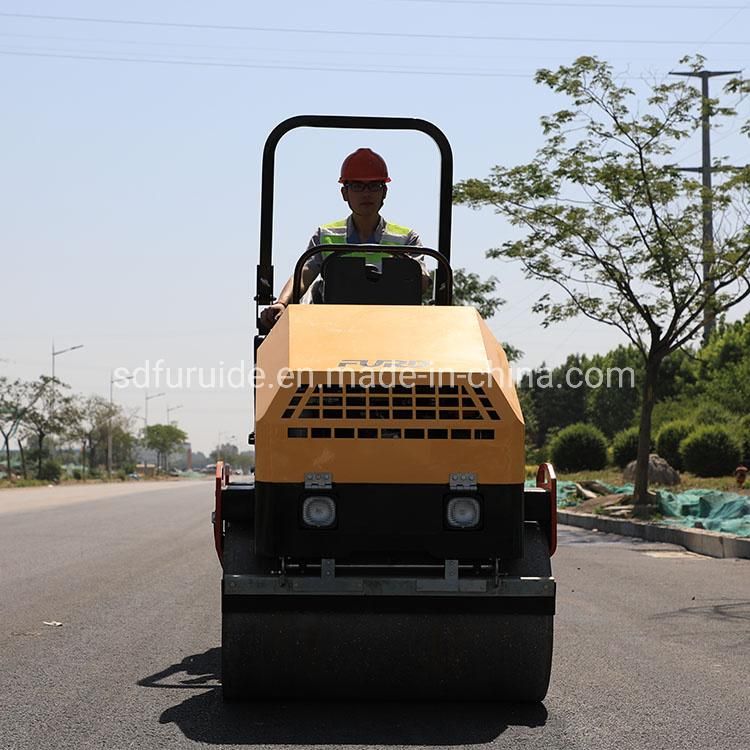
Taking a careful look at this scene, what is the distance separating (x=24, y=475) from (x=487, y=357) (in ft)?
224

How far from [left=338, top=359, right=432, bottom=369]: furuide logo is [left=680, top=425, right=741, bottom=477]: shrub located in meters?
25.9

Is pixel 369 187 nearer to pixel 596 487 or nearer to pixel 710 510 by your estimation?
pixel 710 510

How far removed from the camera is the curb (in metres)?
15.1

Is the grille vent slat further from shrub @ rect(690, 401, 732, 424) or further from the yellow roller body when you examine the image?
shrub @ rect(690, 401, 732, 424)

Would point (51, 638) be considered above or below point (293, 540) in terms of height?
below

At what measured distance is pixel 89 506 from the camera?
28.8 metres

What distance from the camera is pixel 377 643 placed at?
5.17 meters

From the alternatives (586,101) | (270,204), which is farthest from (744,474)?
(270,204)

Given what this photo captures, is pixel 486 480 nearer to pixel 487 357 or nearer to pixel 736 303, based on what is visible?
pixel 487 357

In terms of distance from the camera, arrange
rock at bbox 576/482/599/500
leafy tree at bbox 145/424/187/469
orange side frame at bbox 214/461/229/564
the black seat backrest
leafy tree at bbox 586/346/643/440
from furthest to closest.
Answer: leafy tree at bbox 145/424/187/469 < leafy tree at bbox 586/346/643/440 < rock at bbox 576/482/599/500 < the black seat backrest < orange side frame at bbox 214/461/229/564

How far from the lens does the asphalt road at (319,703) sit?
4.93 metres

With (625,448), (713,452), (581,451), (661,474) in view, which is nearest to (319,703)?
(661,474)

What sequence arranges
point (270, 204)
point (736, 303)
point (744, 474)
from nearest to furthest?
point (270, 204)
point (736, 303)
point (744, 474)

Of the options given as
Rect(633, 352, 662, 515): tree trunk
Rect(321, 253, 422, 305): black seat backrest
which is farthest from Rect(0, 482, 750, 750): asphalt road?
Rect(633, 352, 662, 515): tree trunk
